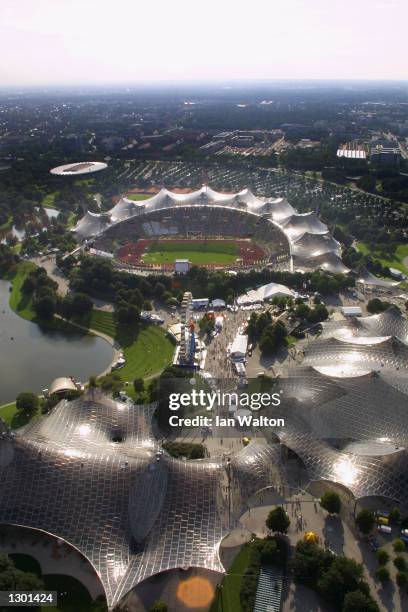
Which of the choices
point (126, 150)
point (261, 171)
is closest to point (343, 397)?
point (261, 171)

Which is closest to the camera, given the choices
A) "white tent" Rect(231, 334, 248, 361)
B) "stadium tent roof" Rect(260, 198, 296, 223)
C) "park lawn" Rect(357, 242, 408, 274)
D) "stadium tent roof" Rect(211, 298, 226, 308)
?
"white tent" Rect(231, 334, 248, 361)

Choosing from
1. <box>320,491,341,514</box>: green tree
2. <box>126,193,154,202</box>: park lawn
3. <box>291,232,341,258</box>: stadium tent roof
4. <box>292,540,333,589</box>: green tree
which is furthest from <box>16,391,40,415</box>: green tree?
<box>126,193,154,202</box>: park lawn

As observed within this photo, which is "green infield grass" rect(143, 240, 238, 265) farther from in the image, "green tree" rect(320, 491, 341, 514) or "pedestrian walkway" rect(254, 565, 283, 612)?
"pedestrian walkway" rect(254, 565, 283, 612)

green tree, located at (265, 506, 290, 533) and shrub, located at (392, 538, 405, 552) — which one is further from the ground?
green tree, located at (265, 506, 290, 533)

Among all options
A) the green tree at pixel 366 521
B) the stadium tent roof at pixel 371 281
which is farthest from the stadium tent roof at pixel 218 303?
the green tree at pixel 366 521

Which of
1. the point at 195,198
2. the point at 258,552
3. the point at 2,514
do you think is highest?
the point at 195,198

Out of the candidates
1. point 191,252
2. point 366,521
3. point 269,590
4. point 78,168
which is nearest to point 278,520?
point 269,590

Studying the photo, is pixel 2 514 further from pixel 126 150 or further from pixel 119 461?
pixel 126 150
